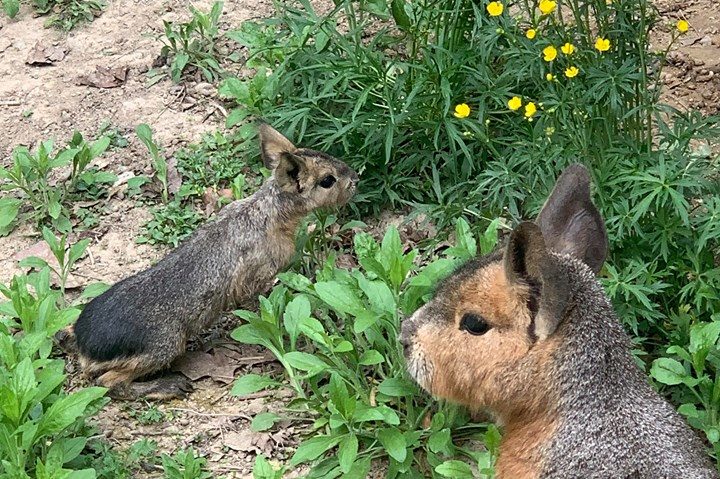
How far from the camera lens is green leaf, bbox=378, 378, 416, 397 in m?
4.42

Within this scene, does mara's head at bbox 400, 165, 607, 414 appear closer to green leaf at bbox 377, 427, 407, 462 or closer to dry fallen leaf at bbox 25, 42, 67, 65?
green leaf at bbox 377, 427, 407, 462

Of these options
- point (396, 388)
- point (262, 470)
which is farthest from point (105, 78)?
point (262, 470)

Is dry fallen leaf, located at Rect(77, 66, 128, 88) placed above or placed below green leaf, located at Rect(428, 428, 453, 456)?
above

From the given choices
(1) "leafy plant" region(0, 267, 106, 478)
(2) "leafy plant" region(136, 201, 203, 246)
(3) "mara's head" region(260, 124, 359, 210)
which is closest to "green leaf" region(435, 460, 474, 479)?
(1) "leafy plant" region(0, 267, 106, 478)

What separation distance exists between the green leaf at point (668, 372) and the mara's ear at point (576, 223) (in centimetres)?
79

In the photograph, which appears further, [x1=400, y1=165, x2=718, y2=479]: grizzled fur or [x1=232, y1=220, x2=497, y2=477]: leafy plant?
[x1=232, y1=220, x2=497, y2=477]: leafy plant

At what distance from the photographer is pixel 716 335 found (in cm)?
429

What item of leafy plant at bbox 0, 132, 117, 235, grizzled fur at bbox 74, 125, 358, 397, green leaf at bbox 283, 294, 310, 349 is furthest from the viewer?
leafy plant at bbox 0, 132, 117, 235

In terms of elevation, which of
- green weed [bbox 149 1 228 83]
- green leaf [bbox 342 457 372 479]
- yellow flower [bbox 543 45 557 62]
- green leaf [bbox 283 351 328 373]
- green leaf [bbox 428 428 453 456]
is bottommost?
green leaf [bbox 342 457 372 479]

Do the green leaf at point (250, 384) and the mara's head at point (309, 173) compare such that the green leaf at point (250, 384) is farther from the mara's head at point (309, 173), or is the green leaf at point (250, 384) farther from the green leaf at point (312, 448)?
the mara's head at point (309, 173)

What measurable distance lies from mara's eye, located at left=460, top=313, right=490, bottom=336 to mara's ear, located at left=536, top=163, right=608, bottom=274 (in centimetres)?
45

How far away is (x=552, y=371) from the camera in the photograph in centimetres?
347

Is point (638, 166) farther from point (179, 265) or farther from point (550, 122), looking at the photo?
point (179, 265)

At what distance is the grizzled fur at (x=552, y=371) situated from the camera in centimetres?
337
